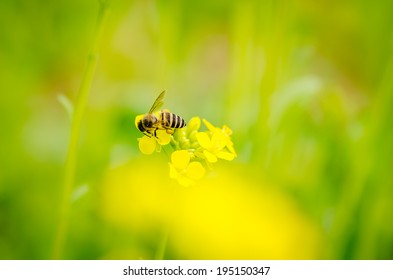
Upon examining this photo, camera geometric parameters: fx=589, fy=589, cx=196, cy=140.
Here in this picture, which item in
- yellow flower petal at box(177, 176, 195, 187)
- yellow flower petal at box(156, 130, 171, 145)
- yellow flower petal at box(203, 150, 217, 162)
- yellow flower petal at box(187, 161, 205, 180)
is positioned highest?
yellow flower petal at box(203, 150, 217, 162)

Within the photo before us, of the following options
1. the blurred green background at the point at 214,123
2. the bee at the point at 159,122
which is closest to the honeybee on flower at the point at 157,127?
the bee at the point at 159,122

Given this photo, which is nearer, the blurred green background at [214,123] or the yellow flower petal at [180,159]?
the yellow flower petal at [180,159]

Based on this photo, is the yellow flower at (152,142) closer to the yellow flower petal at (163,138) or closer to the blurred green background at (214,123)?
the yellow flower petal at (163,138)

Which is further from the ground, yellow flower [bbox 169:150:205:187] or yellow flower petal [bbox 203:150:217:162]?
yellow flower petal [bbox 203:150:217:162]

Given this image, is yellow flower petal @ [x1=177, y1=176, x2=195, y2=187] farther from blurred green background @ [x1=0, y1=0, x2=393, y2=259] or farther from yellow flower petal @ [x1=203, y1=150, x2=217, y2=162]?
blurred green background @ [x1=0, y1=0, x2=393, y2=259]

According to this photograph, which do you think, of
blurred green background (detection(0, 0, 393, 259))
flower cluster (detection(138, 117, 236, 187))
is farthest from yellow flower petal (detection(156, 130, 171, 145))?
blurred green background (detection(0, 0, 393, 259))

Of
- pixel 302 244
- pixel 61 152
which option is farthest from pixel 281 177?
pixel 61 152

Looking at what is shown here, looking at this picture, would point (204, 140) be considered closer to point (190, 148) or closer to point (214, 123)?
point (190, 148)
